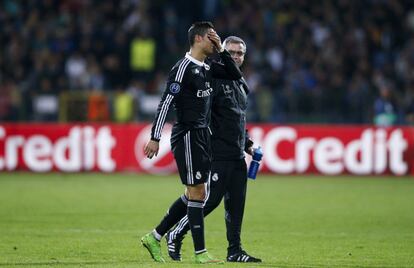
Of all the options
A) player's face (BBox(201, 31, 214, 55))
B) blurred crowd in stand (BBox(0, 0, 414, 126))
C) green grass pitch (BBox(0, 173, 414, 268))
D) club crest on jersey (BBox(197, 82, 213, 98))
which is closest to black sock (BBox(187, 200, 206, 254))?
green grass pitch (BBox(0, 173, 414, 268))

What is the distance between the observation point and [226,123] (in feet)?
33.2

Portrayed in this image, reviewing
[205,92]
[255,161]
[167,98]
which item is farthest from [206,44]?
[255,161]

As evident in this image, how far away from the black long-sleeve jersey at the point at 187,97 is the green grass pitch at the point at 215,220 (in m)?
1.35

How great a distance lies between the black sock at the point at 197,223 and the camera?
938 centimetres

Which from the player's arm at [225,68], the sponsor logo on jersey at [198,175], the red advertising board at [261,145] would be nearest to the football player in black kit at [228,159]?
the player's arm at [225,68]

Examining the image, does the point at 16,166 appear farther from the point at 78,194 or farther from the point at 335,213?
the point at 335,213

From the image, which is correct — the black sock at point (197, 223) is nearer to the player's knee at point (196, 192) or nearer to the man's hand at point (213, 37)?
the player's knee at point (196, 192)

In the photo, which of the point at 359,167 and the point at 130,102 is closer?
the point at 359,167

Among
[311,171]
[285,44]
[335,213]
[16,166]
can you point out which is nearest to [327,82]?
[285,44]

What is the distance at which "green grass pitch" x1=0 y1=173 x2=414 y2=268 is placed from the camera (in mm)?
10195

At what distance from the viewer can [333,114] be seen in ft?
79.7

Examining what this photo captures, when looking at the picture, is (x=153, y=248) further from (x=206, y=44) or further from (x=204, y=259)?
(x=206, y=44)

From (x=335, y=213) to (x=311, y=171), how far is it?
7.94 metres

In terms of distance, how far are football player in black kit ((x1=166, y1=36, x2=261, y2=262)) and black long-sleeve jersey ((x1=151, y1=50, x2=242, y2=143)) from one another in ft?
1.76
